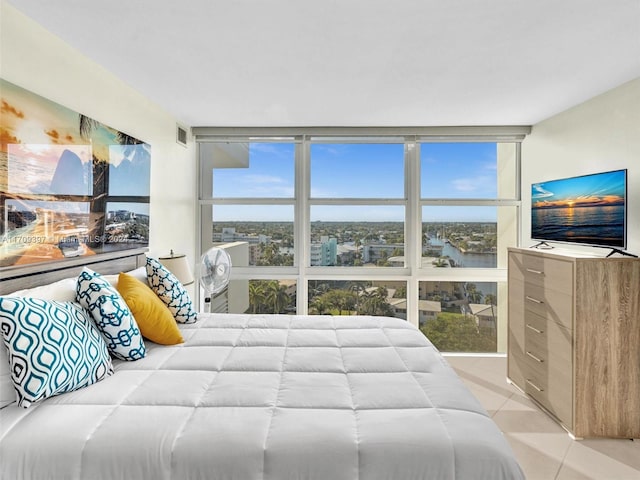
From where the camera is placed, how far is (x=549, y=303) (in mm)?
2615

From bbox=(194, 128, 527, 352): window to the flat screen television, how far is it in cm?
80

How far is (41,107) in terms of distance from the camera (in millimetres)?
1850

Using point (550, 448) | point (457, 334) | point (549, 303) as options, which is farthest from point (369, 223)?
point (550, 448)

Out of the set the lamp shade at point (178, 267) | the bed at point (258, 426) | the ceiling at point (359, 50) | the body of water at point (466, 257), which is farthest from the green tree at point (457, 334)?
the lamp shade at point (178, 267)

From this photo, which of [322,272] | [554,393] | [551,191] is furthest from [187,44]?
[554,393]

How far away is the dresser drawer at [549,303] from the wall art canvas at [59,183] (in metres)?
3.21

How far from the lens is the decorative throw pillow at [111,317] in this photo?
5.44ft

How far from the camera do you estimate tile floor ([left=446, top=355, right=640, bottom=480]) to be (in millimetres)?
2020

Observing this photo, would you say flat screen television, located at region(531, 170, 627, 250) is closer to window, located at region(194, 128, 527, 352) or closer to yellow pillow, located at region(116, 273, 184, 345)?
window, located at region(194, 128, 527, 352)

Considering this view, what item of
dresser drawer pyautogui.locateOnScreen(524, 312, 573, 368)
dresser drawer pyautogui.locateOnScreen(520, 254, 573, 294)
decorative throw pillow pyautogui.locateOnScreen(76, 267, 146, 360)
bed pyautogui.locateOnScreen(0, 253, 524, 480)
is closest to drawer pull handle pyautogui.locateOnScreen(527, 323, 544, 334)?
dresser drawer pyautogui.locateOnScreen(524, 312, 573, 368)

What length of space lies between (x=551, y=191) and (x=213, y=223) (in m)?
3.41

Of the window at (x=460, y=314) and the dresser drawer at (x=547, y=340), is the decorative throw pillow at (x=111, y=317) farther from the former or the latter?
the window at (x=460, y=314)

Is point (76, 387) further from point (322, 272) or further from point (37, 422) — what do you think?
point (322, 272)

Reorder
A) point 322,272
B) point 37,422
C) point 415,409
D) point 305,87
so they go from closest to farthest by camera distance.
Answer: point 37,422 < point 415,409 < point 305,87 < point 322,272
